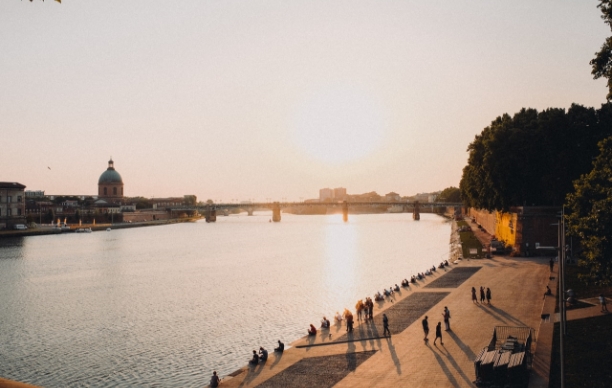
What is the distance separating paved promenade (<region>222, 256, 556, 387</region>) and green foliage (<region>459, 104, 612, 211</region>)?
983 inches

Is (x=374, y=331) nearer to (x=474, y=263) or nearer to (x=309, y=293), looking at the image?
(x=309, y=293)

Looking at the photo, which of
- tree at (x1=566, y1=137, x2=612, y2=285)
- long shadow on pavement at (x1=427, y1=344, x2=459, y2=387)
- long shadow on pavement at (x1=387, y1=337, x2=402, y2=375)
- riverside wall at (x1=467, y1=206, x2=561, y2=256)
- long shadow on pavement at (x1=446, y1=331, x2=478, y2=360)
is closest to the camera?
long shadow on pavement at (x1=427, y1=344, x2=459, y2=387)

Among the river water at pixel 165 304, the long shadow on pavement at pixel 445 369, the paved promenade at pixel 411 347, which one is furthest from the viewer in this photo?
the river water at pixel 165 304

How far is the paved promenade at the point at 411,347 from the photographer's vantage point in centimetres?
2706

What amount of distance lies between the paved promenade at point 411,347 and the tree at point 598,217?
15.8 ft

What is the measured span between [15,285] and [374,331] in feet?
162

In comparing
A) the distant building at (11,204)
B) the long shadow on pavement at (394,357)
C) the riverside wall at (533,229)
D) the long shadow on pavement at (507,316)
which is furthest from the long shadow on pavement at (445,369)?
the distant building at (11,204)

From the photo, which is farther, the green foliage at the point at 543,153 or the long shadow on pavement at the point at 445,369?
the green foliage at the point at 543,153

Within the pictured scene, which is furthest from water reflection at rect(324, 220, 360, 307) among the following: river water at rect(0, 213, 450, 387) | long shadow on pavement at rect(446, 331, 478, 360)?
long shadow on pavement at rect(446, 331, 478, 360)

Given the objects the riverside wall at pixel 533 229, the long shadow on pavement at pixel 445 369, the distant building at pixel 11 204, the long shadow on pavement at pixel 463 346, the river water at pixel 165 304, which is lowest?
the river water at pixel 165 304

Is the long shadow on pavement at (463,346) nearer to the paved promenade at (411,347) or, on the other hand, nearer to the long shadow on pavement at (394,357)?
the paved promenade at (411,347)

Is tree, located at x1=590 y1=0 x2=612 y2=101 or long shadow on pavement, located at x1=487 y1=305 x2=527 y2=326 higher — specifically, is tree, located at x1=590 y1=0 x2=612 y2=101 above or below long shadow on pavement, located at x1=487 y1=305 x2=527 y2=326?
above

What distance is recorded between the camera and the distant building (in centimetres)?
14925

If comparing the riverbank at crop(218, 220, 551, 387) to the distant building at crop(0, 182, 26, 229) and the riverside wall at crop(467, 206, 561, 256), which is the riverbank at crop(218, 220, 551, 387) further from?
the distant building at crop(0, 182, 26, 229)
